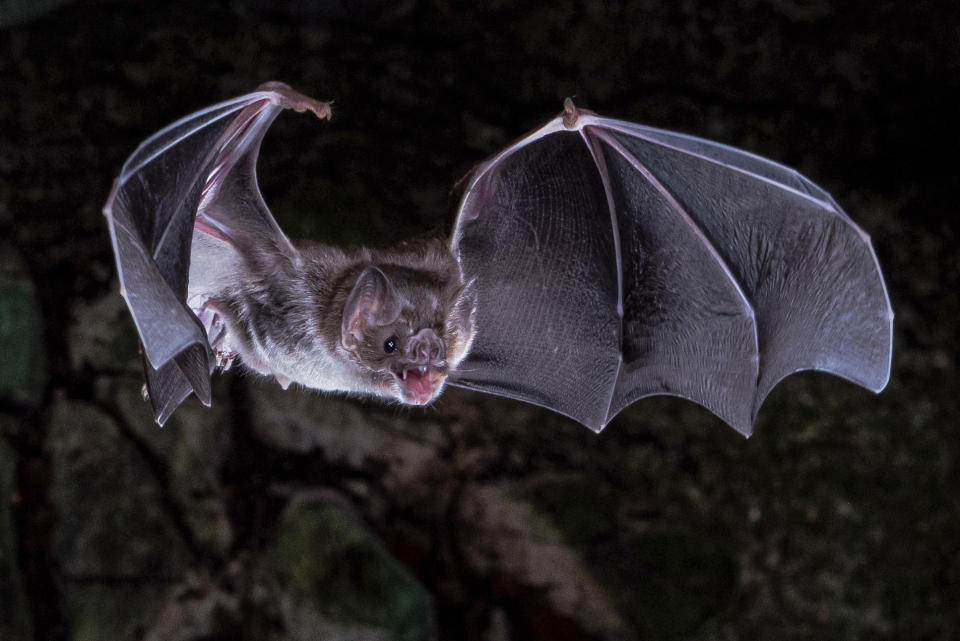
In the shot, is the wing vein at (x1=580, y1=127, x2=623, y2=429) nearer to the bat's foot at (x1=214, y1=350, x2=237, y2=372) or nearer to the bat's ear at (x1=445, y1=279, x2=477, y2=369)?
the bat's ear at (x1=445, y1=279, x2=477, y2=369)

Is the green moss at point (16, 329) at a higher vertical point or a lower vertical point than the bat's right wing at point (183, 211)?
lower

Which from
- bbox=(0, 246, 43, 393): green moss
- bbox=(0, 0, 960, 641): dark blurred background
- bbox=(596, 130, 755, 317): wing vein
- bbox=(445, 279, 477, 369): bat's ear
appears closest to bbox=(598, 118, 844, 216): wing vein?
bbox=(596, 130, 755, 317): wing vein

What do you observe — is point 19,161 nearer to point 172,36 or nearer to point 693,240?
point 172,36

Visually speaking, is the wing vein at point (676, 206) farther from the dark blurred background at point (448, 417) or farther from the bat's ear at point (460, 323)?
the dark blurred background at point (448, 417)

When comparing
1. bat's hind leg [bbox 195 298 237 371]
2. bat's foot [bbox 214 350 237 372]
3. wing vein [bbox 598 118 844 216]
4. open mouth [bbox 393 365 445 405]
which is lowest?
bat's foot [bbox 214 350 237 372]

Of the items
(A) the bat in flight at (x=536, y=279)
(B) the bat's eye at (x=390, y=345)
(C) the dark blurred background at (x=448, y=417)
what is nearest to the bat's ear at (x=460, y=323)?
(A) the bat in flight at (x=536, y=279)

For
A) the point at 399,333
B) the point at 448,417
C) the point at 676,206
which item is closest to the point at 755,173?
the point at 676,206

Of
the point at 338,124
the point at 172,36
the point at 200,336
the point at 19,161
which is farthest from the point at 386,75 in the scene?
the point at 200,336
